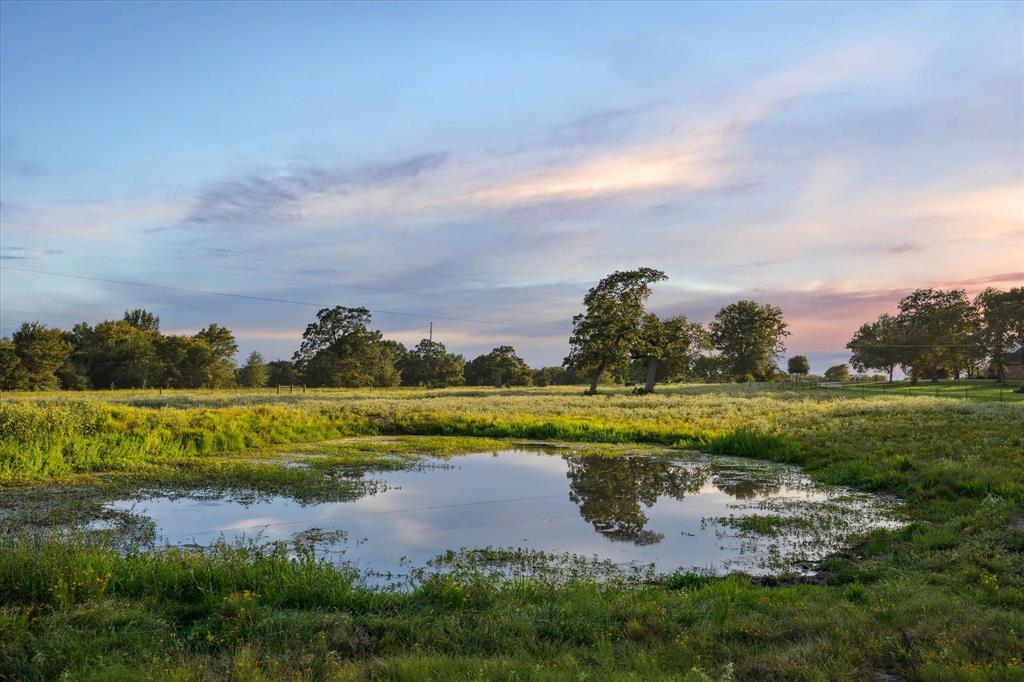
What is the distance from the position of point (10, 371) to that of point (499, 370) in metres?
65.9

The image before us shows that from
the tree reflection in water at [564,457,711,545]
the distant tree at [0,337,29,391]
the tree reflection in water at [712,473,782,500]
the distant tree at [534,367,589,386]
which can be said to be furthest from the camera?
→ the distant tree at [534,367,589,386]

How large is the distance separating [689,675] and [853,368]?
121011 mm

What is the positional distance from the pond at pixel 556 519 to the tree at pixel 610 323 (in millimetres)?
44307

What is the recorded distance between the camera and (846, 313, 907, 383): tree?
95938 mm

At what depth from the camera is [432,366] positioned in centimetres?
11244

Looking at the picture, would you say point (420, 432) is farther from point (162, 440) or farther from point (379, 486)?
point (379, 486)

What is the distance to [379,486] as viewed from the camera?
1656cm

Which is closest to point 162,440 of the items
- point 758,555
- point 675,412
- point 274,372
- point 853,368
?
point 758,555

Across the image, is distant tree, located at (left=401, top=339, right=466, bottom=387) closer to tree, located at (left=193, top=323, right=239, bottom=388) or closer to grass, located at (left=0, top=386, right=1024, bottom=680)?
tree, located at (left=193, top=323, right=239, bottom=388)

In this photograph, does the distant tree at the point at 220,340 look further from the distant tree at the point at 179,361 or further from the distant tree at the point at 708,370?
the distant tree at the point at 708,370

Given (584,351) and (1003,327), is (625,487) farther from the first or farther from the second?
(1003,327)

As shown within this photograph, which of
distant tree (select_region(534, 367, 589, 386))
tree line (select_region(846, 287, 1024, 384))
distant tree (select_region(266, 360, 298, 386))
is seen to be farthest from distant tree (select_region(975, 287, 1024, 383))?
distant tree (select_region(266, 360, 298, 386))

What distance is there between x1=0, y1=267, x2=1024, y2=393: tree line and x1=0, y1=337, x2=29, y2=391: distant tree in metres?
0.12

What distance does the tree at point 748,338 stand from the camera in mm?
99938
